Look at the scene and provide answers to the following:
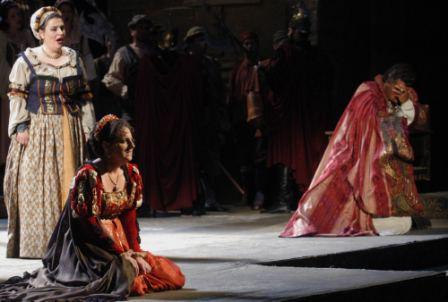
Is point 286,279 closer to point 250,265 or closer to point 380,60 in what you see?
point 250,265

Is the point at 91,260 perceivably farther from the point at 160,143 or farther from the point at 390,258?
the point at 160,143

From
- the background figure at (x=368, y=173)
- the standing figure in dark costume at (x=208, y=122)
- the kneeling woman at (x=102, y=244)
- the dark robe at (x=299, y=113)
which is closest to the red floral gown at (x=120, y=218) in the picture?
the kneeling woman at (x=102, y=244)

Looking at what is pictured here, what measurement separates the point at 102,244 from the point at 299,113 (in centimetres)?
662

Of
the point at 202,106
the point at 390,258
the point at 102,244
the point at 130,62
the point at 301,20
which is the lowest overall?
the point at 390,258

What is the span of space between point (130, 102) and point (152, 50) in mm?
534

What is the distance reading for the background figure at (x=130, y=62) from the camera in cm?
1199

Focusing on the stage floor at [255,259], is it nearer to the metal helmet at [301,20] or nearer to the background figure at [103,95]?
the background figure at [103,95]

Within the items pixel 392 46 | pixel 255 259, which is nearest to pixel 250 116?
pixel 392 46

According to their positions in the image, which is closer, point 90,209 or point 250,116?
point 90,209

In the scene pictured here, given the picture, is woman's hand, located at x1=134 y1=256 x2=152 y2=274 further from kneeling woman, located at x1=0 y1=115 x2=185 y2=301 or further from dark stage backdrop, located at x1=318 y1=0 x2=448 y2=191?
dark stage backdrop, located at x1=318 y1=0 x2=448 y2=191

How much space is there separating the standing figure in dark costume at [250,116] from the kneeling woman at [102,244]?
20.5 ft

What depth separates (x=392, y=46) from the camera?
14.0 meters

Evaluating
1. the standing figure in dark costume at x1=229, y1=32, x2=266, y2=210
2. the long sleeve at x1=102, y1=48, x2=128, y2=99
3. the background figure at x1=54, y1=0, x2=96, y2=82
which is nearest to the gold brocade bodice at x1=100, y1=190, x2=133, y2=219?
the background figure at x1=54, y1=0, x2=96, y2=82

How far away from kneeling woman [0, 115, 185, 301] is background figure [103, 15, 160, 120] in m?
5.70
